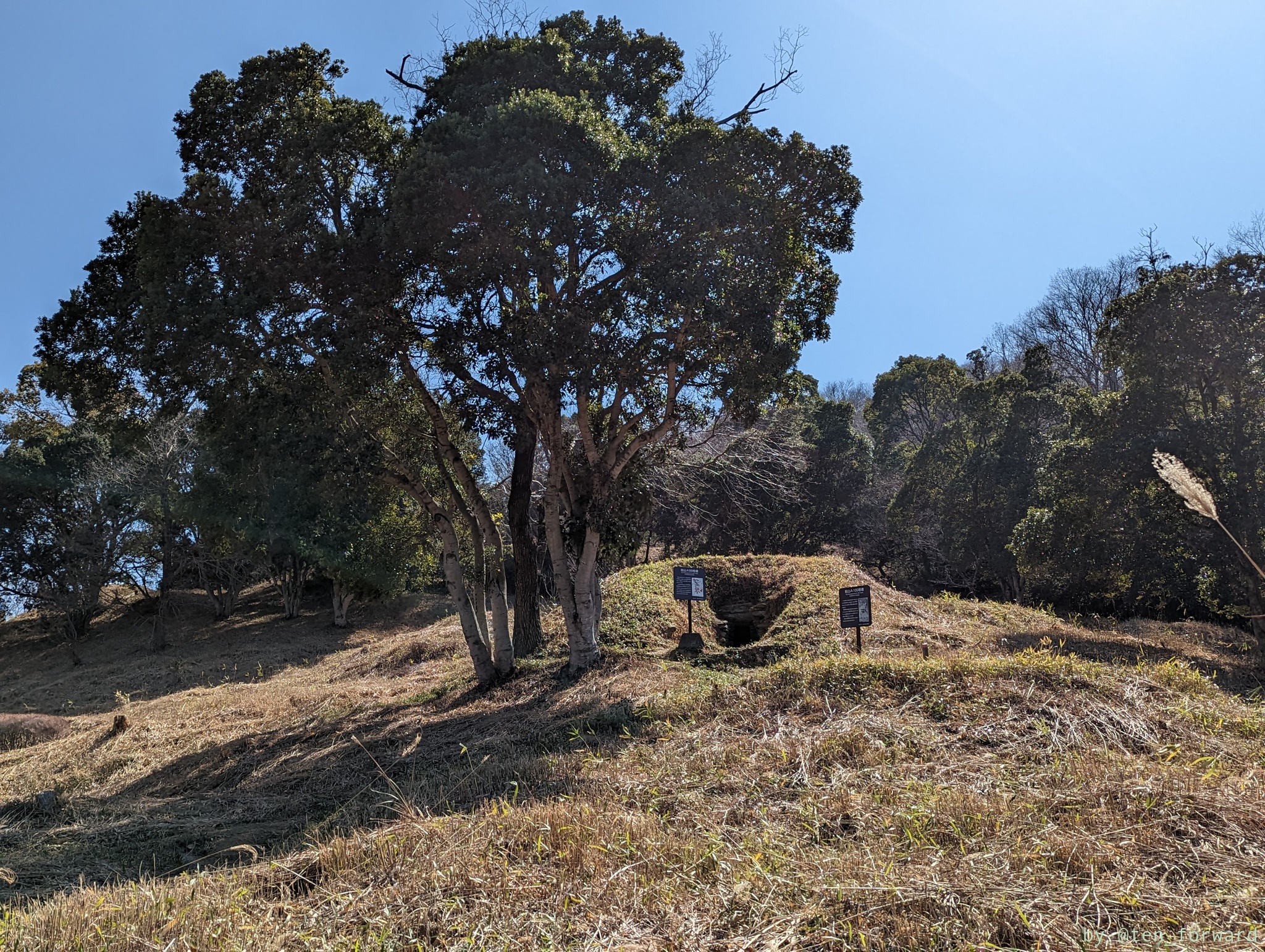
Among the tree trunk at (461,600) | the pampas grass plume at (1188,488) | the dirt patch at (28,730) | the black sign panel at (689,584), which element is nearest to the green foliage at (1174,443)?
the black sign panel at (689,584)

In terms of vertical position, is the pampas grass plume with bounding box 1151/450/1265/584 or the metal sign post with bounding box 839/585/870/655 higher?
the pampas grass plume with bounding box 1151/450/1265/584

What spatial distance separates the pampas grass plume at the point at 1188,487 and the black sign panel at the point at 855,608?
195 inches

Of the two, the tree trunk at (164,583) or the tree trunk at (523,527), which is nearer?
the tree trunk at (523,527)

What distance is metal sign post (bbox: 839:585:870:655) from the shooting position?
9.52m

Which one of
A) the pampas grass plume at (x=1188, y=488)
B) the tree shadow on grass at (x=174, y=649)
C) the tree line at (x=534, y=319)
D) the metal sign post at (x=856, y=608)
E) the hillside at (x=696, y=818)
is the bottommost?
the tree shadow on grass at (x=174, y=649)

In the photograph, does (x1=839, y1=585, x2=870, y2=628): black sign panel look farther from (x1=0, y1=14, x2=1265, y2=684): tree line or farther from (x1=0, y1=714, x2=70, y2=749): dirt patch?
(x1=0, y1=714, x2=70, y2=749): dirt patch

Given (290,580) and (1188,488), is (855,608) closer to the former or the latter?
(1188,488)

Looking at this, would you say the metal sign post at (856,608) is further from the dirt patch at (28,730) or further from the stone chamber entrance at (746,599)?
the dirt patch at (28,730)

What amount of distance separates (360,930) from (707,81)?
10.3 metres

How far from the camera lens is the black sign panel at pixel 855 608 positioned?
31.3ft

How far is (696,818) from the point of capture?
4375mm

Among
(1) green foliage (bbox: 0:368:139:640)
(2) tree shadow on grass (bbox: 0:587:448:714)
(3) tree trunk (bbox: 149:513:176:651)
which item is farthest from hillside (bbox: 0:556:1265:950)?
(1) green foliage (bbox: 0:368:139:640)

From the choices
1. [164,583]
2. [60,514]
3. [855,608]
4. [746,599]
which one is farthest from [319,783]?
[60,514]

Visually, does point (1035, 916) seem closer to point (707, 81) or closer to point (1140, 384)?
point (707, 81)
